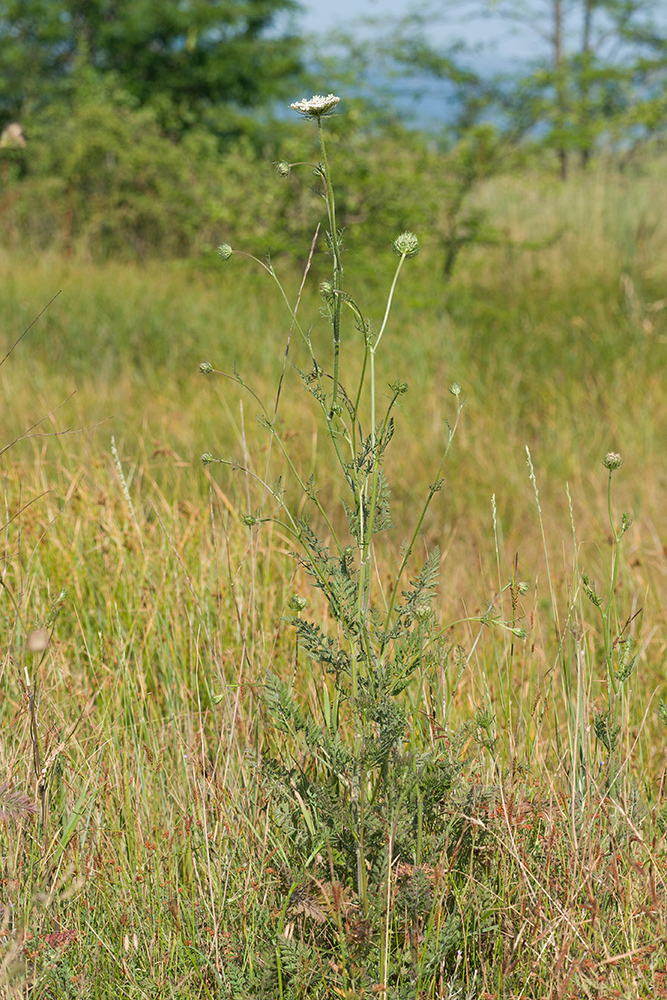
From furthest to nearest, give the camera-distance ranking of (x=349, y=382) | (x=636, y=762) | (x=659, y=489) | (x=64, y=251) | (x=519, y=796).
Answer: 1. (x=64, y=251)
2. (x=349, y=382)
3. (x=659, y=489)
4. (x=636, y=762)
5. (x=519, y=796)

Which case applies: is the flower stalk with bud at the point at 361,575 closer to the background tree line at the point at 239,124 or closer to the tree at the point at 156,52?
the background tree line at the point at 239,124

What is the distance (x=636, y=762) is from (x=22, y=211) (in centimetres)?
962

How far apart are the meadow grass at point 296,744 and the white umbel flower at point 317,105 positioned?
62 centimetres

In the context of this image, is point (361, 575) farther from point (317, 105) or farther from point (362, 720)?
point (317, 105)

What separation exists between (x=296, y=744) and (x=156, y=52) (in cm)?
1409

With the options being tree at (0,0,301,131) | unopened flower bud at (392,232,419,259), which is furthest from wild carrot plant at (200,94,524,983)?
tree at (0,0,301,131)

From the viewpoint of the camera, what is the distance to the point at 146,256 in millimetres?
8945

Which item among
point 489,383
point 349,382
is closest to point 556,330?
point 489,383

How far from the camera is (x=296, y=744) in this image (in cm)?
144

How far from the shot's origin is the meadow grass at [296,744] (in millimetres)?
1298

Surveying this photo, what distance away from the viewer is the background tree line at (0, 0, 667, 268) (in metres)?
7.19

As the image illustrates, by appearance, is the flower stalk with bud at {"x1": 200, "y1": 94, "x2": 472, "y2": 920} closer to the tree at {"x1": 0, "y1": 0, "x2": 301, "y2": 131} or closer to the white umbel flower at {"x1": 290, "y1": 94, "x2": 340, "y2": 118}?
the white umbel flower at {"x1": 290, "y1": 94, "x2": 340, "y2": 118}

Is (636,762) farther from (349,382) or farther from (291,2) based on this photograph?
(291,2)

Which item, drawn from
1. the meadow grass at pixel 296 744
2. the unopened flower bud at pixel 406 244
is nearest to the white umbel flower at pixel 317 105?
the unopened flower bud at pixel 406 244
